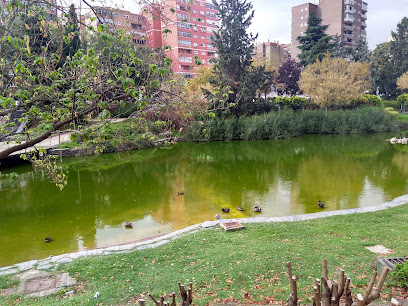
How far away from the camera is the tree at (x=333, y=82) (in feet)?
91.6

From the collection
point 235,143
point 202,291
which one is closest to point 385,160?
point 235,143

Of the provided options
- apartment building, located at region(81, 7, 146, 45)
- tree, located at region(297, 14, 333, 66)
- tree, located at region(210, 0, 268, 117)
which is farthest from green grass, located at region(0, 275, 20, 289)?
tree, located at region(297, 14, 333, 66)

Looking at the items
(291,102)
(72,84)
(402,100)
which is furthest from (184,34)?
(72,84)

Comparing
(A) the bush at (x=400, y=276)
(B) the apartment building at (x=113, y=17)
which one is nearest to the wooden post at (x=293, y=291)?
(A) the bush at (x=400, y=276)

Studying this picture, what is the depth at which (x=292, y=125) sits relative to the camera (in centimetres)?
2717

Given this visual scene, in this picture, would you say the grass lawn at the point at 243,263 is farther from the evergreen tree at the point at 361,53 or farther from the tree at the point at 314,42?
the evergreen tree at the point at 361,53

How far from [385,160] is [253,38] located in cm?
1621

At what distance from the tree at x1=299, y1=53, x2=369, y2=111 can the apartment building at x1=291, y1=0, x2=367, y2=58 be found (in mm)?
25157

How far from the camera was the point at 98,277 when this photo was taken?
5.17 metres

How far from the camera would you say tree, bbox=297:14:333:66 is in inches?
1368

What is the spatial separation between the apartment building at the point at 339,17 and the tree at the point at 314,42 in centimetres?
1667

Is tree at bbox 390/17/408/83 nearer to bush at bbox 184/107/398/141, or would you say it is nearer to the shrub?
the shrub

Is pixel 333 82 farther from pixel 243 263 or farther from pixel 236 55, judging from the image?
pixel 243 263

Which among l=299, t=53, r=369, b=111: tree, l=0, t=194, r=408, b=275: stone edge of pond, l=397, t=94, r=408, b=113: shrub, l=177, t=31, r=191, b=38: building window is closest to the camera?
l=0, t=194, r=408, b=275: stone edge of pond
